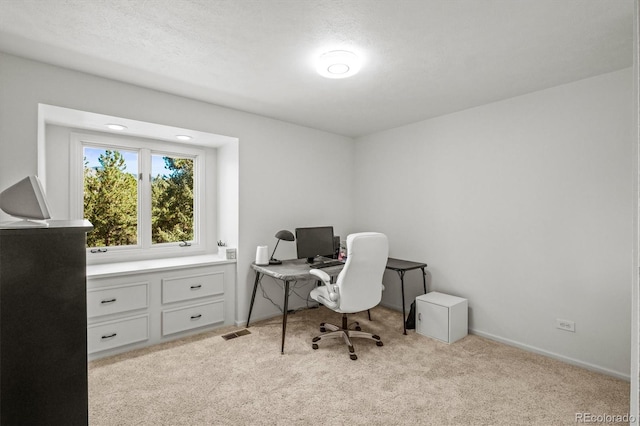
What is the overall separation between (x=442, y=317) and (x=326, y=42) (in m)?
2.79

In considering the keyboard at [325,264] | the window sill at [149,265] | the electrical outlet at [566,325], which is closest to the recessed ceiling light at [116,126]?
the window sill at [149,265]

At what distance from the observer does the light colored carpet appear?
205cm

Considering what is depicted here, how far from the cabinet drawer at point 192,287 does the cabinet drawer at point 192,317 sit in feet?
0.38

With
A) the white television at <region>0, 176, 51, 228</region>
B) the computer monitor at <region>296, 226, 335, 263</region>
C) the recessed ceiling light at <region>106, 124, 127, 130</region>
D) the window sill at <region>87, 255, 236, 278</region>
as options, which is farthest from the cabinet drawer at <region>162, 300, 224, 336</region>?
the white television at <region>0, 176, 51, 228</region>

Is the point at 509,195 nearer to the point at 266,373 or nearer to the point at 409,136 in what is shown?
the point at 409,136

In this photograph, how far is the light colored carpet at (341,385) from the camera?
205 cm

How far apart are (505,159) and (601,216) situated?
94cm

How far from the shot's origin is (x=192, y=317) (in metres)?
3.38

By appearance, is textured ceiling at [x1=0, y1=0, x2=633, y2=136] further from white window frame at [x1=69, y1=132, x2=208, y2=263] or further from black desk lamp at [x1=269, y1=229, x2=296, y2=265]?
black desk lamp at [x1=269, y1=229, x2=296, y2=265]

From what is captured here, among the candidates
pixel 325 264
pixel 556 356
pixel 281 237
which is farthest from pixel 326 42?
pixel 556 356

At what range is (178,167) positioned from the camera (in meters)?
3.92

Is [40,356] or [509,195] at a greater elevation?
[509,195]

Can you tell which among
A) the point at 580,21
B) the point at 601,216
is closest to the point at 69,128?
the point at 580,21

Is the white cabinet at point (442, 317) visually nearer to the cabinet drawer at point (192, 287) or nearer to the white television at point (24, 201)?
the cabinet drawer at point (192, 287)
